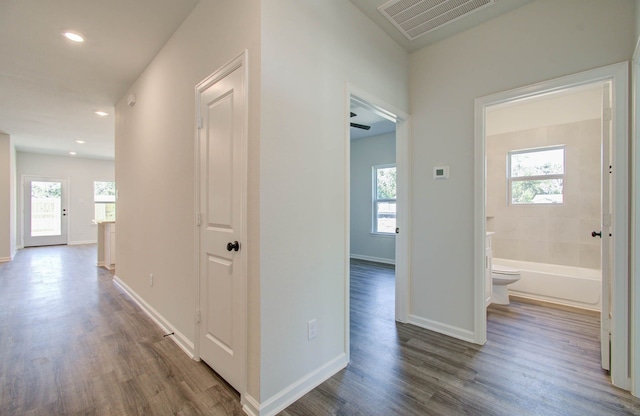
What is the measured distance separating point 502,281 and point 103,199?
36.4 feet

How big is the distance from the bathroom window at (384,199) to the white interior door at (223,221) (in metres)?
4.62

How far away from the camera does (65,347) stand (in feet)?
7.88

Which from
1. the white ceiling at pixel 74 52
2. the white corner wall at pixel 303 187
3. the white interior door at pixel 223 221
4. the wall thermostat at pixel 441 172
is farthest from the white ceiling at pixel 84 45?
the wall thermostat at pixel 441 172

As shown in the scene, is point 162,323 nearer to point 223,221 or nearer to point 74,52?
point 223,221

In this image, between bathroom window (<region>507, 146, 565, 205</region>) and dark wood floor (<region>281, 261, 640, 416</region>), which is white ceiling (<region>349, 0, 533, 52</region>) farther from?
dark wood floor (<region>281, 261, 640, 416</region>)

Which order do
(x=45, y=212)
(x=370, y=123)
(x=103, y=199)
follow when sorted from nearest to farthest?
(x=370, y=123)
(x=45, y=212)
(x=103, y=199)

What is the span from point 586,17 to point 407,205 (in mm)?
1883

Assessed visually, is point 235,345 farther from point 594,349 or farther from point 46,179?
point 46,179

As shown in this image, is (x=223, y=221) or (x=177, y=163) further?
(x=177, y=163)

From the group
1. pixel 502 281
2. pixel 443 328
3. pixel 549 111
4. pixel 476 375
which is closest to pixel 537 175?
pixel 549 111

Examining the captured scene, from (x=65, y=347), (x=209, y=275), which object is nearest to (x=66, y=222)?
(x=65, y=347)

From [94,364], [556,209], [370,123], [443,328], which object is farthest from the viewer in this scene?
[370,123]

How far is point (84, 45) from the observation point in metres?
2.73

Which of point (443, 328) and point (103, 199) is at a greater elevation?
point (103, 199)
